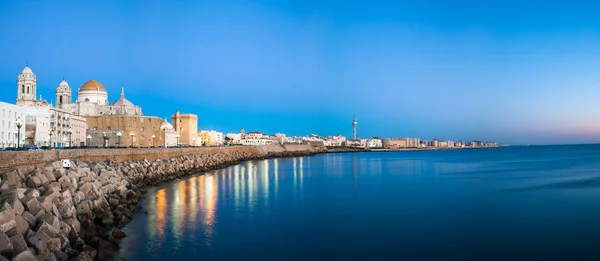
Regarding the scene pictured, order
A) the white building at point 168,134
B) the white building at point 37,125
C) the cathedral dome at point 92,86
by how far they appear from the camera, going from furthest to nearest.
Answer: the white building at point 168,134 < the cathedral dome at point 92,86 < the white building at point 37,125

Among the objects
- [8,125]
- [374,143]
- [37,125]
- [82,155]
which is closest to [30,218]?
[82,155]

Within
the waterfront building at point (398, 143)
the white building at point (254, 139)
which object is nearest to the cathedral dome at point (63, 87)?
the white building at point (254, 139)

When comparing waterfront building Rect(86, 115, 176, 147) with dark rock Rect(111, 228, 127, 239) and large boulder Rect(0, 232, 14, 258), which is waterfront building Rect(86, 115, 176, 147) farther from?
large boulder Rect(0, 232, 14, 258)

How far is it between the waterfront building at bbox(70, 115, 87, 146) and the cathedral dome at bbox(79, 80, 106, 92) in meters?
7.46

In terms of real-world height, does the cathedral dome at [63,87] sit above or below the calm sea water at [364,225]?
above

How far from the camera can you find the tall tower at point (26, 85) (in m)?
41.6

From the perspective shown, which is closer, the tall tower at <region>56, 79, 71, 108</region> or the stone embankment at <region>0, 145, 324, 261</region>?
the stone embankment at <region>0, 145, 324, 261</region>

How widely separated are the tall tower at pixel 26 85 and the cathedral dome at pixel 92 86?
37.6 feet

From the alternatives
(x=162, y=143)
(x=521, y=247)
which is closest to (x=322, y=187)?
(x=521, y=247)

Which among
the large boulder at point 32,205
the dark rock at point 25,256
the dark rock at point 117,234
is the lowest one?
the dark rock at point 117,234

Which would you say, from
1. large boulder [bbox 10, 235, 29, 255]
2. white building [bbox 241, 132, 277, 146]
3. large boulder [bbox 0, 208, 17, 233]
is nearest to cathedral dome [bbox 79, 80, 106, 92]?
large boulder [bbox 0, 208, 17, 233]

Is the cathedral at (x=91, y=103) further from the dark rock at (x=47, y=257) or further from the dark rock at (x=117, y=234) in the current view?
the dark rock at (x=47, y=257)

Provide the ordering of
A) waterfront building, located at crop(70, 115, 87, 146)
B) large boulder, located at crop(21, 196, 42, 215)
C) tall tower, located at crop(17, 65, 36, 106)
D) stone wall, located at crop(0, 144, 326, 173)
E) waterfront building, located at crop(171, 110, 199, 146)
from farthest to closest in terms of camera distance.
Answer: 1. waterfront building, located at crop(171, 110, 199, 146)
2. waterfront building, located at crop(70, 115, 87, 146)
3. tall tower, located at crop(17, 65, 36, 106)
4. stone wall, located at crop(0, 144, 326, 173)
5. large boulder, located at crop(21, 196, 42, 215)

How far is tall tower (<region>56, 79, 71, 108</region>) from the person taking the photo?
5219cm
